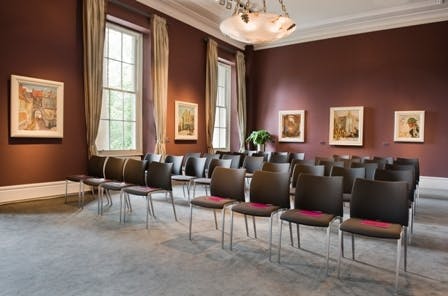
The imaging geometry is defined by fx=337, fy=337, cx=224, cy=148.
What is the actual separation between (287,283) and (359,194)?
1261mm

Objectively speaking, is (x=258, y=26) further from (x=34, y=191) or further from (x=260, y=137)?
(x=260, y=137)

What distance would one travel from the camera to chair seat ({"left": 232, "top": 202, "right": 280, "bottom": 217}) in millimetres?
3811

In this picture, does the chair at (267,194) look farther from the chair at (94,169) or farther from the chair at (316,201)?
the chair at (94,169)

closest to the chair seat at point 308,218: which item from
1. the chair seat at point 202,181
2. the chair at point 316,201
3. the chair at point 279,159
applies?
the chair at point 316,201

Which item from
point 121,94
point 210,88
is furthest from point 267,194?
point 210,88

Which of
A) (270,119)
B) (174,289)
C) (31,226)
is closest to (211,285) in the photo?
(174,289)

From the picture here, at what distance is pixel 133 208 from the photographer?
6047 millimetres

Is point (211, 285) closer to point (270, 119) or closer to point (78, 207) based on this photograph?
point (78, 207)

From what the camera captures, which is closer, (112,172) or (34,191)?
(112,172)

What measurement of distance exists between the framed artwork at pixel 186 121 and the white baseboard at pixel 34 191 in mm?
3378

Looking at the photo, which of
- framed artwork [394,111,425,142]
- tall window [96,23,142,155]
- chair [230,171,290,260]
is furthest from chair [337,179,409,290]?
framed artwork [394,111,425,142]

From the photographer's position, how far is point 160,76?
889 centimetres

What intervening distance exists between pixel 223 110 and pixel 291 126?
250 centimetres

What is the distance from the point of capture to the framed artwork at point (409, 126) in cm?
958
